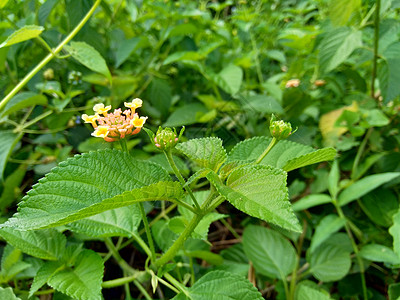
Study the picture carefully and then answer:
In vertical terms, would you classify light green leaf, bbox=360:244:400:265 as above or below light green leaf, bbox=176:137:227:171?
below

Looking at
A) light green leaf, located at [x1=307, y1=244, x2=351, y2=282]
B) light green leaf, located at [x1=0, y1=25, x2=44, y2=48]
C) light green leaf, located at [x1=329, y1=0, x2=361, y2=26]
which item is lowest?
light green leaf, located at [x1=307, y1=244, x2=351, y2=282]

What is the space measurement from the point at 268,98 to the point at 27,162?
524 mm

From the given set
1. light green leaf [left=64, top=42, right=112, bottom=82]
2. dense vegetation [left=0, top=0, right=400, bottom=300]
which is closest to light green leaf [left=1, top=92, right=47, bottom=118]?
dense vegetation [left=0, top=0, right=400, bottom=300]

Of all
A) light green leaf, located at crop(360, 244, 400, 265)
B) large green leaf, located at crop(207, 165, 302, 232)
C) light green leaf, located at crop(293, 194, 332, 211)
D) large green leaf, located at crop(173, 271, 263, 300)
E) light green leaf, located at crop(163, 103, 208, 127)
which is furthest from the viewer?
light green leaf, located at crop(163, 103, 208, 127)

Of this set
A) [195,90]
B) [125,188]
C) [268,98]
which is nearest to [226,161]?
[125,188]

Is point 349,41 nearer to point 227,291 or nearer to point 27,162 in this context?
point 227,291

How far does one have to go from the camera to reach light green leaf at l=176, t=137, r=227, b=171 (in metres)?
0.35

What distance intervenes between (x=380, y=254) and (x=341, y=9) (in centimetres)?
48

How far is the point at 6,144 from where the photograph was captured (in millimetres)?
614

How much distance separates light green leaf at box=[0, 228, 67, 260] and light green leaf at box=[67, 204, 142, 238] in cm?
6

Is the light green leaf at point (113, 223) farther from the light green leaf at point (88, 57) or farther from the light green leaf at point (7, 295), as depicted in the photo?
the light green leaf at point (88, 57)

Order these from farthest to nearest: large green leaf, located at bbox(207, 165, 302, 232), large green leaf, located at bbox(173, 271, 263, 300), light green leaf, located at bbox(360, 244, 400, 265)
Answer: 1. light green leaf, located at bbox(360, 244, 400, 265)
2. large green leaf, located at bbox(173, 271, 263, 300)
3. large green leaf, located at bbox(207, 165, 302, 232)

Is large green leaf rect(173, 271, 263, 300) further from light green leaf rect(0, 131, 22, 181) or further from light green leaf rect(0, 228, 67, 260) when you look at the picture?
light green leaf rect(0, 131, 22, 181)

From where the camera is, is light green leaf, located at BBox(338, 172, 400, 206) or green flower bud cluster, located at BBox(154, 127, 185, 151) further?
light green leaf, located at BBox(338, 172, 400, 206)
